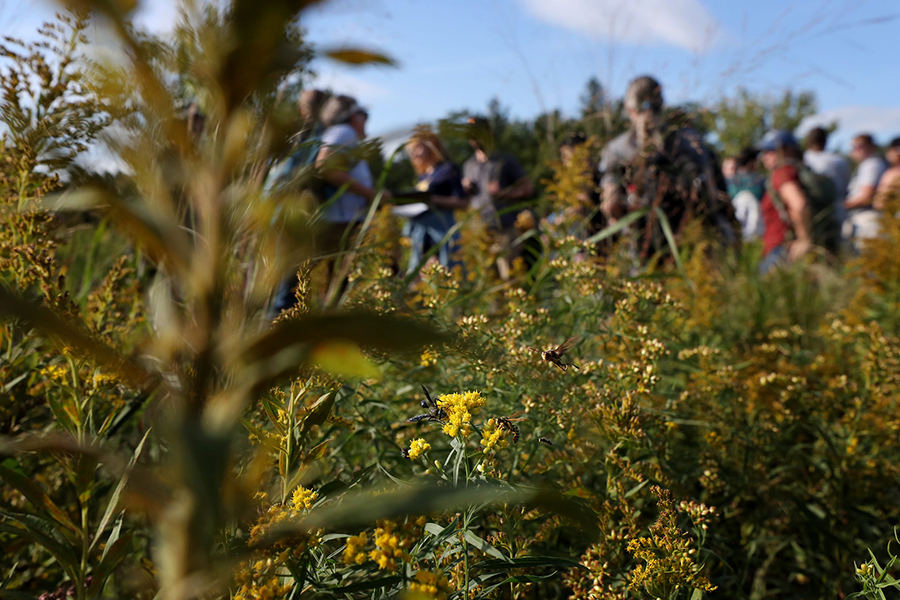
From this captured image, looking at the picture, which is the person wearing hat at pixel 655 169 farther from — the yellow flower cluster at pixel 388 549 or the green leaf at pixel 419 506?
the green leaf at pixel 419 506

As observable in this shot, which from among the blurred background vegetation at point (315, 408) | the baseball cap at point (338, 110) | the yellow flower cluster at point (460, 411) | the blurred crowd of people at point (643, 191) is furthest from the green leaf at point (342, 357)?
the baseball cap at point (338, 110)

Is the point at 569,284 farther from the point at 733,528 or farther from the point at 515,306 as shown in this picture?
the point at 733,528

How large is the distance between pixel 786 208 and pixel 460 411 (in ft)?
19.5

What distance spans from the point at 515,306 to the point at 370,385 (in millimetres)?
421

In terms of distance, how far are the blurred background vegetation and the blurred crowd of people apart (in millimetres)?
550

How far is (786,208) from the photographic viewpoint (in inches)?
237

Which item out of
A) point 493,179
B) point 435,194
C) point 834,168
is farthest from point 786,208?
point 435,194

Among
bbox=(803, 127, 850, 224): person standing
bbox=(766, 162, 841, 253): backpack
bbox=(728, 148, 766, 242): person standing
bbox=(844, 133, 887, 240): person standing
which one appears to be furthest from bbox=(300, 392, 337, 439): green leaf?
bbox=(844, 133, 887, 240): person standing

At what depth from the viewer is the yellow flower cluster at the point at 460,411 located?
3.28 ft

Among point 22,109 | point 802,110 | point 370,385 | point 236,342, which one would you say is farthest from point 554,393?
point 802,110

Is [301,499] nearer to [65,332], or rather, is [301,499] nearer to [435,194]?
[65,332]

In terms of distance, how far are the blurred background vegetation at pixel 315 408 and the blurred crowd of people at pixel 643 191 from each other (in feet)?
1.81

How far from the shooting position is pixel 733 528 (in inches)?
71.5

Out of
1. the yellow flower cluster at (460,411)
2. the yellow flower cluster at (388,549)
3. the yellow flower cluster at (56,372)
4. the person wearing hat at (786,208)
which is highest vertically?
the person wearing hat at (786,208)
